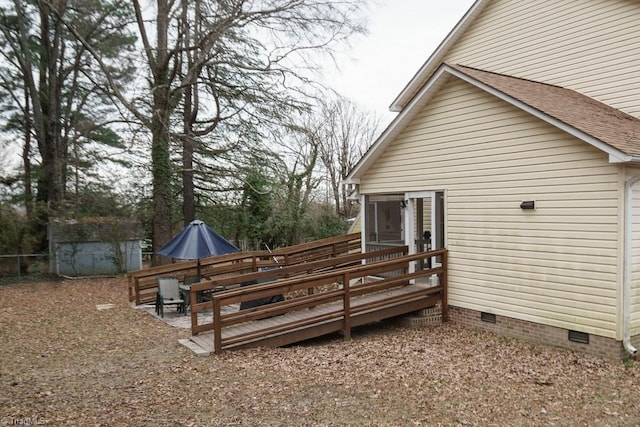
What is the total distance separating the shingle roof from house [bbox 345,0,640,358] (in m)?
0.05

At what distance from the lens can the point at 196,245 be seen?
418 inches

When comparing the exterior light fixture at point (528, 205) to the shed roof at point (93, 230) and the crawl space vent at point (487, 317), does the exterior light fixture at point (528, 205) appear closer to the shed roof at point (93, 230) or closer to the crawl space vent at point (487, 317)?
the crawl space vent at point (487, 317)

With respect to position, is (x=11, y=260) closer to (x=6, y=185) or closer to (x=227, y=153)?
(x=6, y=185)

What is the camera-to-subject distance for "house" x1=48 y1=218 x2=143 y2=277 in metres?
17.5

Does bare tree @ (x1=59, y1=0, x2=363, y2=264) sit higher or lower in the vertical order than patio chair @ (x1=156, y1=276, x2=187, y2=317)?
higher

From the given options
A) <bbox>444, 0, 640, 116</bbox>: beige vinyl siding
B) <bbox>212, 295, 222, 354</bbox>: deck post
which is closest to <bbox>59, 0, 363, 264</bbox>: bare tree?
<bbox>444, 0, 640, 116</bbox>: beige vinyl siding

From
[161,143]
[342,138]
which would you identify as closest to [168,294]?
[161,143]

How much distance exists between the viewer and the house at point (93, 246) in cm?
1748

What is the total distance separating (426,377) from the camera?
6168mm

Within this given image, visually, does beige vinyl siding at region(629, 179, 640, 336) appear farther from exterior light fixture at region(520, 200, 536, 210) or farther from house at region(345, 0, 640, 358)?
exterior light fixture at region(520, 200, 536, 210)

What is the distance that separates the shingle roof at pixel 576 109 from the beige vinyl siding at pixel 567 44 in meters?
0.40

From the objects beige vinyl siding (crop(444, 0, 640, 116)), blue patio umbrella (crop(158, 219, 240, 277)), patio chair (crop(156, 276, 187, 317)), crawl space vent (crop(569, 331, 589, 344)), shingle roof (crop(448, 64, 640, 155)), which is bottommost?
crawl space vent (crop(569, 331, 589, 344))

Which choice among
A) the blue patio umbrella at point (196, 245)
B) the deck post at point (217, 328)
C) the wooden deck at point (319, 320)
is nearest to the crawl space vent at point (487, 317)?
the wooden deck at point (319, 320)

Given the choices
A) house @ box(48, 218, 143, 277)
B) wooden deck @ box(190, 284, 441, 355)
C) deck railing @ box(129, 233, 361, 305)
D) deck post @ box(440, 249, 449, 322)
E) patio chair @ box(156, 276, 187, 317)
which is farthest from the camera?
house @ box(48, 218, 143, 277)
